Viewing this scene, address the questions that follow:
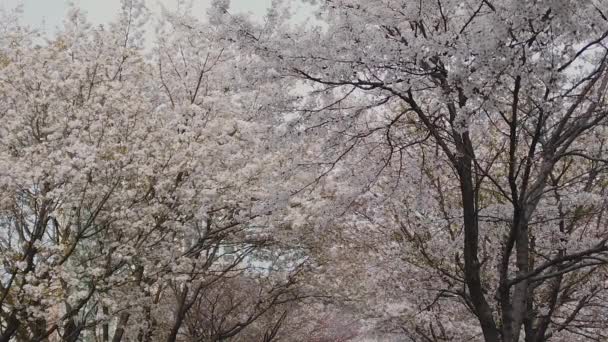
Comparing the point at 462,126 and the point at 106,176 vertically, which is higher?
the point at 106,176

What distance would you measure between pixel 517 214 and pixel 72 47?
828cm

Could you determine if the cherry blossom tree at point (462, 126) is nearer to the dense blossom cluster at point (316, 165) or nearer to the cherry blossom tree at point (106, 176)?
the dense blossom cluster at point (316, 165)

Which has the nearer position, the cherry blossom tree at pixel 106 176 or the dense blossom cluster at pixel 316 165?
the dense blossom cluster at pixel 316 165

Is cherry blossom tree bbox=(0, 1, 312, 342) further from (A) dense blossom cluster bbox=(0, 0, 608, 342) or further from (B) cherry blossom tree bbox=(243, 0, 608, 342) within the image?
(B) cherry blossom tree bbox=(243, 0, 608, 342)

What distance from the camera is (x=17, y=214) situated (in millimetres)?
8711

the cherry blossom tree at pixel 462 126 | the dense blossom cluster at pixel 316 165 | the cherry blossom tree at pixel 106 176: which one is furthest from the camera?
the cherry blossom tree at pixel 106 176

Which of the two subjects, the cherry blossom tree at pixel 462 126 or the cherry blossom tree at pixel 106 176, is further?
the cherry blossom tree at pixel 106 176

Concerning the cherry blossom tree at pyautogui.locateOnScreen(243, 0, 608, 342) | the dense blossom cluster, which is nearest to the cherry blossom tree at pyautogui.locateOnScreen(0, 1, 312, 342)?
the dense blossom cluster

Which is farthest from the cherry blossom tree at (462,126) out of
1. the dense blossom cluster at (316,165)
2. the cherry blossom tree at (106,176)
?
the cherry blossom tree at (106,176)

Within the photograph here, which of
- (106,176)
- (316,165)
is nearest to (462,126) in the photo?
(316,165)

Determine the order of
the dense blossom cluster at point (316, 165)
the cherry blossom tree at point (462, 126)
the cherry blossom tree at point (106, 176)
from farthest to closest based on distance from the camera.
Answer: the cherry blossom tree at point (106, 176)
the dense blossom cluster at point (316, 165)
the cherry blossom tree at point (462, 126)

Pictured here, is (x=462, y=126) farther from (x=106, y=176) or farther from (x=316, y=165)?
(x=106, y=176)

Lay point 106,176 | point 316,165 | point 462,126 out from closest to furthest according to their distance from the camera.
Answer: point 462,126
point 316,165
point 106,176

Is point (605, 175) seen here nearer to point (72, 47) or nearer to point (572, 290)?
point (572, 290)
